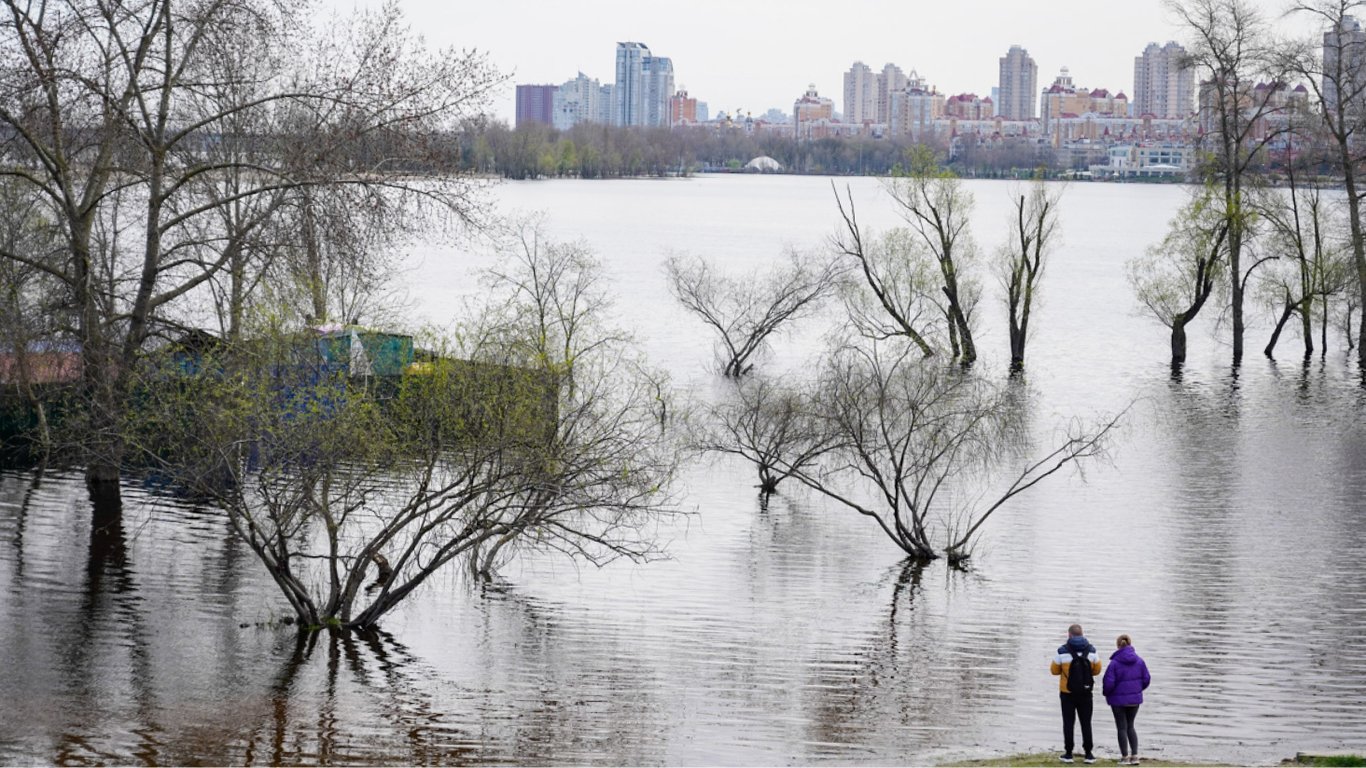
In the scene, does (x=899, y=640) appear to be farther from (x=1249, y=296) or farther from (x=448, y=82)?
(x=1249, y=296)

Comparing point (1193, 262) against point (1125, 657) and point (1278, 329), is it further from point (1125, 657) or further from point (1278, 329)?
point (1125, 657)

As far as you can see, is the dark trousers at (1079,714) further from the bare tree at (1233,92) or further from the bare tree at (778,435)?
the bare tree at (1233,92)

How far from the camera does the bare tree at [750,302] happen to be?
51.7m

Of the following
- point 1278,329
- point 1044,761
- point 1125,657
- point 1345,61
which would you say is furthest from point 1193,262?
point 1044,761

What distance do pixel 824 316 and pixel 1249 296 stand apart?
2495cm

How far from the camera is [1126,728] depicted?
50.0ft

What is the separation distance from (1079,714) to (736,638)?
6.94 meters

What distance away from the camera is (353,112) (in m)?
23.1

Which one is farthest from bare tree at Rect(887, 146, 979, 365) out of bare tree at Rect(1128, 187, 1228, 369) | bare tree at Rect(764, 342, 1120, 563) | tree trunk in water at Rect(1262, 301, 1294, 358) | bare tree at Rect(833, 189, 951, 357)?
bare tree at Rect(764, 342, 1120, 563)

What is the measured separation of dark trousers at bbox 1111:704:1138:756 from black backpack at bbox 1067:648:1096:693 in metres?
0.36

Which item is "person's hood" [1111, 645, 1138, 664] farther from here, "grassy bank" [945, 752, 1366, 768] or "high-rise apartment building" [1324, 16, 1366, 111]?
"high-rise apartment building" [1324, 16, 1366, 111]

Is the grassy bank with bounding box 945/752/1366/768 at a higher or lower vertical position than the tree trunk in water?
lower

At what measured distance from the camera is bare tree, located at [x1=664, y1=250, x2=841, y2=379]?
5172 cm

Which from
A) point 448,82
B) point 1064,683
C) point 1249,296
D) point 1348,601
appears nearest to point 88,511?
point 448,82
